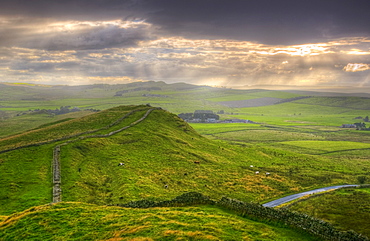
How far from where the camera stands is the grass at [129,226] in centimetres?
2778

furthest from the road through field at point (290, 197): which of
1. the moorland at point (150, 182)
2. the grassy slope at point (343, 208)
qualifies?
the grassy slope at point (343, 208)

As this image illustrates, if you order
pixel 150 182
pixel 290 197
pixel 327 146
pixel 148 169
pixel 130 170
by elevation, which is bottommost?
pixel 327 146

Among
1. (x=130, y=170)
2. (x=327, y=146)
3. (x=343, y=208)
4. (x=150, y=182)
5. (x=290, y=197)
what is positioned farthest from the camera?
Answer: (x=327, y=146)

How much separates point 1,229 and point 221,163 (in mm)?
71731

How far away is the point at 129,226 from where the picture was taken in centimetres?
2970

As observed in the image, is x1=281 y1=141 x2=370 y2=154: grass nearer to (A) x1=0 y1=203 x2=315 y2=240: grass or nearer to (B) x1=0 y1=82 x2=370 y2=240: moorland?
(B) x1=0 y1=82 x2=370 y2=240: moorland

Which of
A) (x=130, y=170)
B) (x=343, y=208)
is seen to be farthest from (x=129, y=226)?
(x=343, y=208)

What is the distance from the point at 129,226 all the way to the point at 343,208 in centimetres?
5033

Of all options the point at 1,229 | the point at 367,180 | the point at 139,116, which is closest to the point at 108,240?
the point at 1,229

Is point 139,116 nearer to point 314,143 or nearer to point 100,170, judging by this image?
point 100,170

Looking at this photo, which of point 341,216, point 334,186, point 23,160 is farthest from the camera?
point 334,186

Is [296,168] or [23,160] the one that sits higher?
[23,160]

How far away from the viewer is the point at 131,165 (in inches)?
2849

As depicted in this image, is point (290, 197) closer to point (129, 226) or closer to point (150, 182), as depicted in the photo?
point (150, 182)
